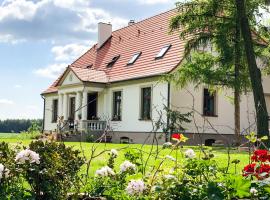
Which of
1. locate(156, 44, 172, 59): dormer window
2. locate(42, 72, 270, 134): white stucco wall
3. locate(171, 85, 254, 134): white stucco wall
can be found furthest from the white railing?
locate(171, 85, 254, 134): white stucco wall

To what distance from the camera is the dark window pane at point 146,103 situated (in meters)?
25.4

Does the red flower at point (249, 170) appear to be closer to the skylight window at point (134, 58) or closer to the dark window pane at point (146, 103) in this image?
the dark window pane at point (146, 103)

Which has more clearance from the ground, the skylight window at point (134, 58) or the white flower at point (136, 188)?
the skylight window at point (134, 58)

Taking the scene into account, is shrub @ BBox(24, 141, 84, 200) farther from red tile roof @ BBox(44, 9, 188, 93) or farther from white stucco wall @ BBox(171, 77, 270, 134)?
white stucco wall @ BBox(171, 77, 270, 134)

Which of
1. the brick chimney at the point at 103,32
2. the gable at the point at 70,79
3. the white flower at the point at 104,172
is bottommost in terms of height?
the white flower at the point at 104,172

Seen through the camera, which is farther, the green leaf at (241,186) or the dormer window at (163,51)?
the dormer window at (163,51)

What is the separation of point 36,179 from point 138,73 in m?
21.8

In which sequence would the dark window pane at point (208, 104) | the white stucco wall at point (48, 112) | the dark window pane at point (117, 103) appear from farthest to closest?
the white stucco wall at point (48, 112) → the dark window pane at point (117, 103) → the dark window pane at point (208, 104)

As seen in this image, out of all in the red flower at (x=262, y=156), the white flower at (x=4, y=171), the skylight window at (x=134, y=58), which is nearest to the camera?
the white flower at (x=4, y=171)

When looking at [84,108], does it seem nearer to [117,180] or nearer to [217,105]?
[217,105]

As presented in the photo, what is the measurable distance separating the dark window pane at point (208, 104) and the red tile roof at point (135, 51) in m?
2.97

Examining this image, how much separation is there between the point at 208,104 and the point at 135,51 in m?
6.29

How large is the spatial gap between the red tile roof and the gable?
1.38ft

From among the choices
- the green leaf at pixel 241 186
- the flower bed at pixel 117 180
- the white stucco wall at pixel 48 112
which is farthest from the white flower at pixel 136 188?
the white stucco wall at pixel 48 112
